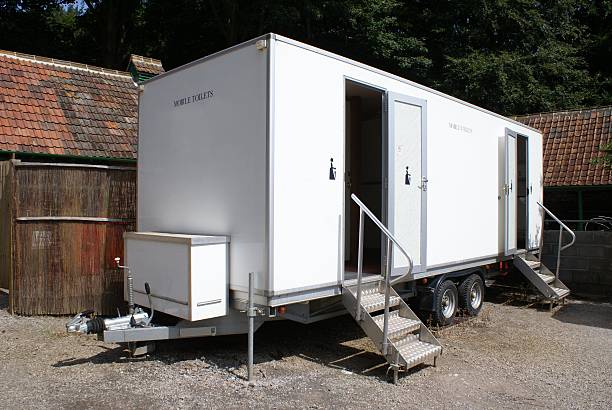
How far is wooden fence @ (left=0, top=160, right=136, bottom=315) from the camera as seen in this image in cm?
729

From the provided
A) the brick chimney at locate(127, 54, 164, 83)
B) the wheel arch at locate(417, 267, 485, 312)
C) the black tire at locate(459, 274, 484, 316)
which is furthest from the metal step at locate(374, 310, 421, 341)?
the brick chimney at locate(127, 54, 164, 83)

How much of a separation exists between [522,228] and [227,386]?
7871 millimetres

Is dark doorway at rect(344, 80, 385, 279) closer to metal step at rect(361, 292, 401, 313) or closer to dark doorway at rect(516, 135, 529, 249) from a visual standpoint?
metal step at rect(361, 292, 401, 313)

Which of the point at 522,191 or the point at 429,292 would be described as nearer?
the point at 429,292

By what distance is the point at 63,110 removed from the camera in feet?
33.8

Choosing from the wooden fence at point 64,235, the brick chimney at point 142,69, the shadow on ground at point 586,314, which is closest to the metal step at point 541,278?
the shadow on ground at point 586,314

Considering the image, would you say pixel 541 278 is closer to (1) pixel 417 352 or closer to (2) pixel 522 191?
(2) pixel 522 191

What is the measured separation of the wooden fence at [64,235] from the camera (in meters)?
7.29

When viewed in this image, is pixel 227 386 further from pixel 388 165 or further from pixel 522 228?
pixel 522 228

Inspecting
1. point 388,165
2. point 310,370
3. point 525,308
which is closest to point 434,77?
point 525,308

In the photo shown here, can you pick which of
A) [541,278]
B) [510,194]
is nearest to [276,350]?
[510,194]

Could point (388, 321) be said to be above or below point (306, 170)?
below

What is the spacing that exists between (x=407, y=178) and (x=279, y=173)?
2095 mm

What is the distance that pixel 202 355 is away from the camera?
6.11 m
